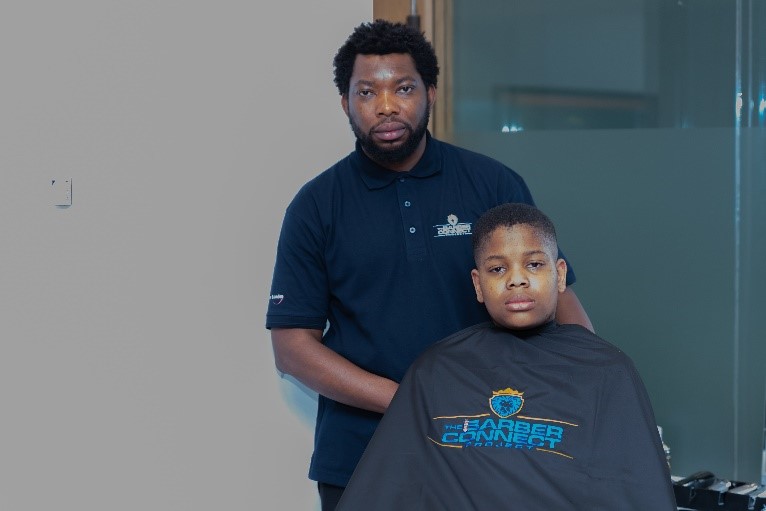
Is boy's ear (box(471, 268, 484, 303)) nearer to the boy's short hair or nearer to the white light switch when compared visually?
the boy's short hair

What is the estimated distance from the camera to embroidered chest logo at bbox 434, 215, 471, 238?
190cm

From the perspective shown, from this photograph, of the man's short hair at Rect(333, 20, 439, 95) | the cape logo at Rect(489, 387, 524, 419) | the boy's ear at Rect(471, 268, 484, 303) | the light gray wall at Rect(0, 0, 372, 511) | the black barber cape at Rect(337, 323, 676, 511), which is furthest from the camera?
the light gray wall at Rect(0, 0, 372, 511)

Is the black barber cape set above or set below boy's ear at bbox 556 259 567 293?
below

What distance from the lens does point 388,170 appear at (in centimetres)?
195

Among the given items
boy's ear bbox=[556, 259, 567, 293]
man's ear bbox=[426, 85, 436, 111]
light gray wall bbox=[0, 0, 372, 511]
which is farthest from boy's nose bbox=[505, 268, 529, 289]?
light gray wall bbox=[0, 0, 372, 511]

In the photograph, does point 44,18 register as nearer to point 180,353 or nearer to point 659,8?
point 180,353

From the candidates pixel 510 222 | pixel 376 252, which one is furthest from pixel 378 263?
pixel 510 222

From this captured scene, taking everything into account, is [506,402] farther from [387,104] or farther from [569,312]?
[387,104]

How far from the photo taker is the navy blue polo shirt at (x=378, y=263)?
73.9 inches

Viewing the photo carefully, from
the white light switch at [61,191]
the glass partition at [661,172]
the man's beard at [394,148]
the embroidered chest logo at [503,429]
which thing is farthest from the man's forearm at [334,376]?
the glass partition at [661,172]

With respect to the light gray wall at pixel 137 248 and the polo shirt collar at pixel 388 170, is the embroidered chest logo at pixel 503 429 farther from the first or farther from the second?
the light gray wall at pixel 137 248

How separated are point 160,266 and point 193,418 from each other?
1.27 ft

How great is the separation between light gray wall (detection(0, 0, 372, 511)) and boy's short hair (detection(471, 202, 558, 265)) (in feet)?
2.90

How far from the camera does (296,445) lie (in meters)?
2.62
